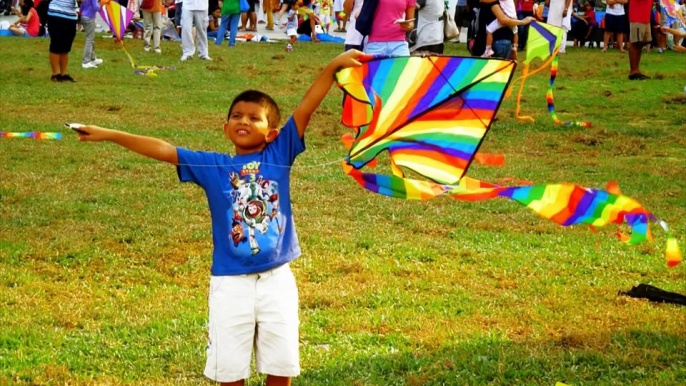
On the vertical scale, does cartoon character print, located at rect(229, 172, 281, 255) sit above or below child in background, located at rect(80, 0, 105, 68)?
above

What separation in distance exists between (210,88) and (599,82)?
601cm

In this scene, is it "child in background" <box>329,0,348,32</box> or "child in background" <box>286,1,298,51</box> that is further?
"child in background" <box>329,0,348,32</box>

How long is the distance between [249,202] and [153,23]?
15.9 meters

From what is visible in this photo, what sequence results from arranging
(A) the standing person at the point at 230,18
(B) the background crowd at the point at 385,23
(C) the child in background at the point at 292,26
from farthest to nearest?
(C) the child in background at the point at 292,26 < (A) the standing person at the point at 230,18 < (B) the background crowd at the point at 385,23

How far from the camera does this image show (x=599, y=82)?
633 inches

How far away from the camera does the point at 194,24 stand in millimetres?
17797

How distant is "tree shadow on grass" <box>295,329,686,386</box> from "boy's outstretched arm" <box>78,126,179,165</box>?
118 cm

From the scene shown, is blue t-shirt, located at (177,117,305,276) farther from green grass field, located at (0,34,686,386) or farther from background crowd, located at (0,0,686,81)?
background crowd, located at (0,0,686,81)

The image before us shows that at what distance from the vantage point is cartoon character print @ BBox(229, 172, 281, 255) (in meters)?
3.78

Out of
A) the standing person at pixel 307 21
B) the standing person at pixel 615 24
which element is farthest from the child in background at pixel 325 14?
the standing person at pixel 615 24

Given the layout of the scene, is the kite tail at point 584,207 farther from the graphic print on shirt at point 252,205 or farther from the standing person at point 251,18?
the standing person at point 251,18

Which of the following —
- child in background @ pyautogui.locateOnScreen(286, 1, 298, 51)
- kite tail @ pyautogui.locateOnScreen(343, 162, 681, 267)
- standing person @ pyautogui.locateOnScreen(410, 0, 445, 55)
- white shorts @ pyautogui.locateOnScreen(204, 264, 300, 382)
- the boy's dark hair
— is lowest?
child in background @ pyautogui.locateOnScreen(286, 1, 298, 51)

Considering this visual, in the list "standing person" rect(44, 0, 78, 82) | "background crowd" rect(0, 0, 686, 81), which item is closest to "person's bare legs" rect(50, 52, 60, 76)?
"background crowd" rect(0, 0, 686, 81)

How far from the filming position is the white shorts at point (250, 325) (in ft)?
12.3
